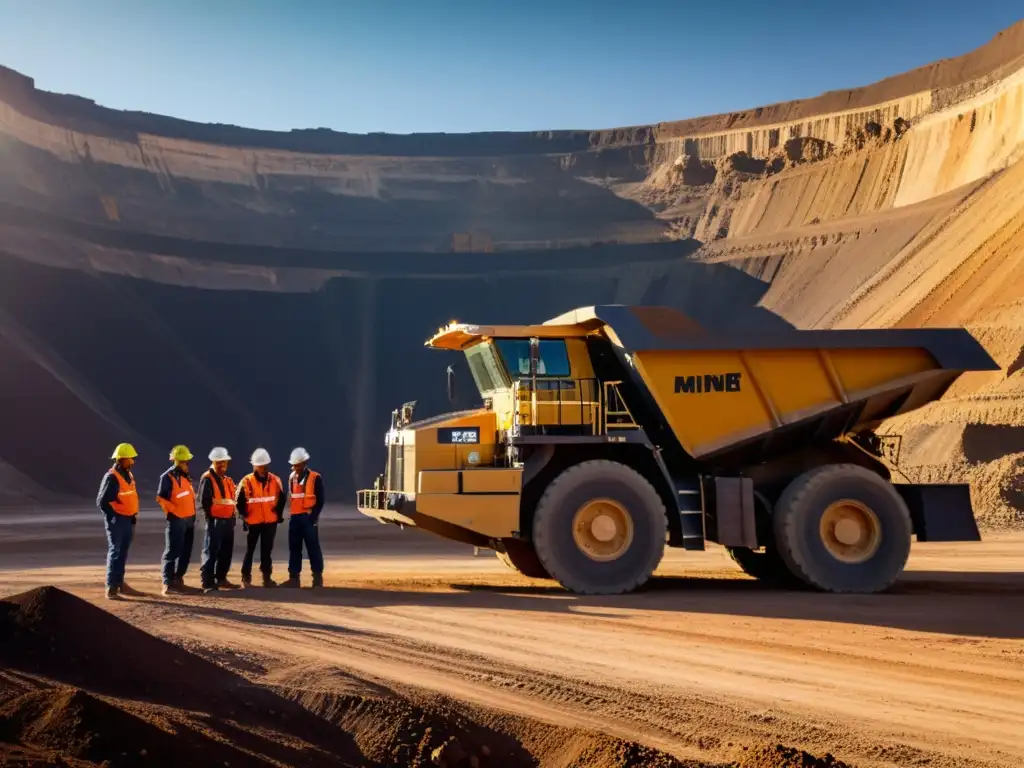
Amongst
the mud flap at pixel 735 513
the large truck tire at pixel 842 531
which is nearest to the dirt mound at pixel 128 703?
A: the mud flap at pixel 735 513

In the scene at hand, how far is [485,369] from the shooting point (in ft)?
43.8

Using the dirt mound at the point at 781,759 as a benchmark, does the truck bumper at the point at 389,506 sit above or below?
above

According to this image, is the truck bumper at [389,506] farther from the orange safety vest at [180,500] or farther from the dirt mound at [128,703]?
the dirt mound at [128,703]

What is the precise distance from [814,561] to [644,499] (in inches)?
80.7

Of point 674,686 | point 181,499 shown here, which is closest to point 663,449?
point 181,499

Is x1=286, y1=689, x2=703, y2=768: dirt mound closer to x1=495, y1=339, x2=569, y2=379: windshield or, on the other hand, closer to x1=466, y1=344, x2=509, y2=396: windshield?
x1=495, y1=339, x2=569, y2=379: windshield

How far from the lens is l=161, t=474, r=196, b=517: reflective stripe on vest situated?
498 inches

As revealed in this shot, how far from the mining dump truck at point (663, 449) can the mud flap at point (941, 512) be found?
0.02 meters

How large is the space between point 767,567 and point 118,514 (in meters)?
7.47

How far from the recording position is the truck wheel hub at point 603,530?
40.5 ft

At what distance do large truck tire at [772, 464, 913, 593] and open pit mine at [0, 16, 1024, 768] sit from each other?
16.2 inches

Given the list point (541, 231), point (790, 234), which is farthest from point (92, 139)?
point (790, 234)

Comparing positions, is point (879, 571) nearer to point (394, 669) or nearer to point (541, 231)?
point (394, 669)

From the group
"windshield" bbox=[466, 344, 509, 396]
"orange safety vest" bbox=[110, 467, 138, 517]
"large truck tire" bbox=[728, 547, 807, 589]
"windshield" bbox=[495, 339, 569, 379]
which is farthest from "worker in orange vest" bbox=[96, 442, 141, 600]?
"large truck tire" bbox=[728, 547, 807, 589]
